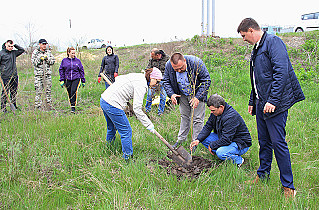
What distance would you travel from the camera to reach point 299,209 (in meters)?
2.33

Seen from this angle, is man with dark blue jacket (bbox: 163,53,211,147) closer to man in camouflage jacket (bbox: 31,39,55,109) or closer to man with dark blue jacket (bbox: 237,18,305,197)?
man with dark blue jacket (bbox: 237,18,305,197)

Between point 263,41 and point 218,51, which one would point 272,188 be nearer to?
point 263,41

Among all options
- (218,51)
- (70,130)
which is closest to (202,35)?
(218,51)

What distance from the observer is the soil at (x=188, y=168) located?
3061mm

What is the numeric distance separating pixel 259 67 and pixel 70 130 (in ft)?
13.0

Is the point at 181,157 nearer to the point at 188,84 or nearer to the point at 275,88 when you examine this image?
the point at 188,84

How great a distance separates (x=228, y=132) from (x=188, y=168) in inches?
32.3

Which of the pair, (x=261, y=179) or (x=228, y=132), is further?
(x=228, y=132)

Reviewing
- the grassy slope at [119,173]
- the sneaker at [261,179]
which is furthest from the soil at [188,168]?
the sneaker at [261,179]

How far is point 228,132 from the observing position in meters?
3.36

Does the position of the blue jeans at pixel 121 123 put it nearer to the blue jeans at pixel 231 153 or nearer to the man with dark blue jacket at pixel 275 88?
the blue jeans at pixel 231 153

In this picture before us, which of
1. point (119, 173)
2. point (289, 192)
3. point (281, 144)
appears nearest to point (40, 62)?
point (119, 173)

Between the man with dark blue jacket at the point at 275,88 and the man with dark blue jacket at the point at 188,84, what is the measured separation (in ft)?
3.78

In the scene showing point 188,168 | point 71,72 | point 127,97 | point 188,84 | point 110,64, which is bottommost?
A: point 188,168
